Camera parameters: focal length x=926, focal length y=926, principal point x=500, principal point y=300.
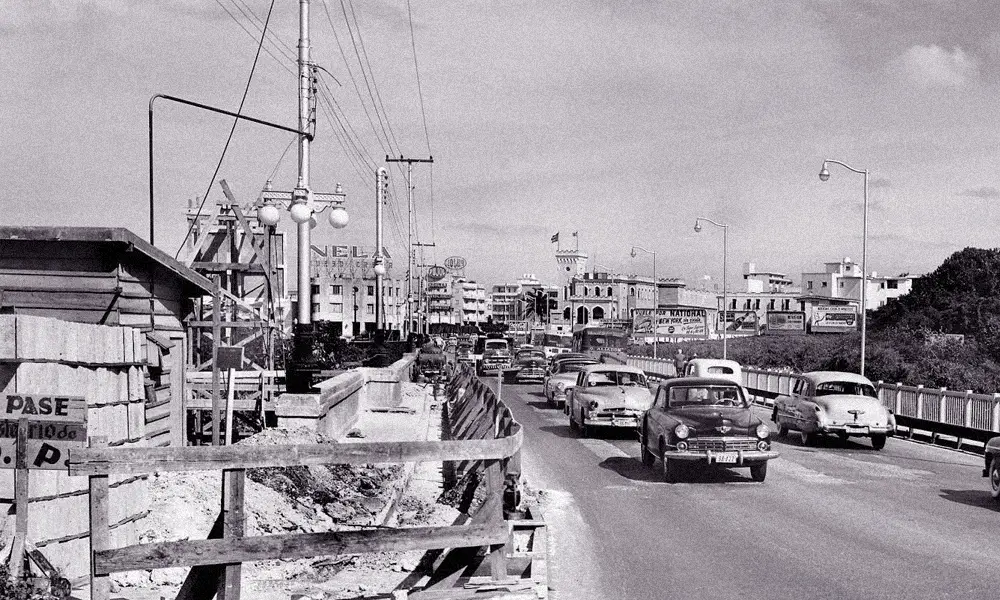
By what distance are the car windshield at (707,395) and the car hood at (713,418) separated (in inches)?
10.3

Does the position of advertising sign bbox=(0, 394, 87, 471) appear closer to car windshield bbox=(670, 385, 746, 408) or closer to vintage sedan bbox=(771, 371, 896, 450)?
car windshield bbox=(670, 385, 746, 408)

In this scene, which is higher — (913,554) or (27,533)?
(27,533)

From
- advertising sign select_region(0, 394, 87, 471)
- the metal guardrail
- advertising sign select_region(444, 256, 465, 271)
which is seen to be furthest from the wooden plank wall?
advertising sign select_region(444, 256, 465, 271)

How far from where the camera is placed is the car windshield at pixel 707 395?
15414 millimetres

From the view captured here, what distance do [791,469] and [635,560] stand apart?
770 cm

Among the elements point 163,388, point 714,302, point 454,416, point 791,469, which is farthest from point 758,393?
point 714,302

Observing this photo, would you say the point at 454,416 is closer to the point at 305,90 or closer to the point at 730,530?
the point at 305,90

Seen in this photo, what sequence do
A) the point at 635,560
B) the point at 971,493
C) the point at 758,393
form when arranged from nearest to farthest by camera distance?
the point at 635,560, the point at 971,493, the point at 758,393

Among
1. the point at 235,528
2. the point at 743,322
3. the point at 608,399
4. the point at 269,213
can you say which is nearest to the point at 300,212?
the point at 269,213

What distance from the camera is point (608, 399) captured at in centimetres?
2022

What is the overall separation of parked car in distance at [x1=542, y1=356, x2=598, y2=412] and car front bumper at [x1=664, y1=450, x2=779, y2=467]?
12.9 metres

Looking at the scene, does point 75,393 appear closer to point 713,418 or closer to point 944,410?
point 713,418

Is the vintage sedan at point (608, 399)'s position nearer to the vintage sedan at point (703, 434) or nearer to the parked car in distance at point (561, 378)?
the vintage sedan at point (703, 434)

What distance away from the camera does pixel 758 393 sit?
35.4 metres
